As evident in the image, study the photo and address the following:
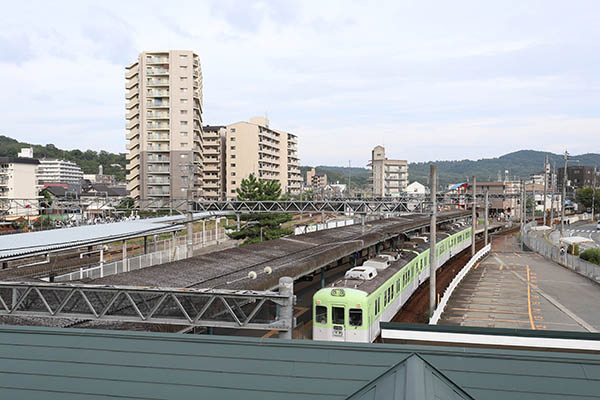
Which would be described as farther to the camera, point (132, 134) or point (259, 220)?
point (132, 134)

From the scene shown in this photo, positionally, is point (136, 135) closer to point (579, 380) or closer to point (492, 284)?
point (492, 284)

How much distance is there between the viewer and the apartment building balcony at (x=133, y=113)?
60406 mm

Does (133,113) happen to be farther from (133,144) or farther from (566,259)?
(566,259)

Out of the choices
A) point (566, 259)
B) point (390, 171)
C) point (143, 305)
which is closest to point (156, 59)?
point (566, 259)

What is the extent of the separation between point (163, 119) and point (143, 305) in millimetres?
51750

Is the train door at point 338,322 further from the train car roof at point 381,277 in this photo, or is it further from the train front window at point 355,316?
the train car roof at point 381,277

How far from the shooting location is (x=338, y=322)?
14.6m

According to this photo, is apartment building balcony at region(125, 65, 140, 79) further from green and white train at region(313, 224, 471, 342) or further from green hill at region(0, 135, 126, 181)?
green hill at region(0, 135, 126, 181)

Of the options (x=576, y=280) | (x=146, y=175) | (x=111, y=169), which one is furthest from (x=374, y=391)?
(x=111, y=169)

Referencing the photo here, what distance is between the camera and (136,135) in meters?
60.6

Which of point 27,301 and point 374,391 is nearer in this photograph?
point 374,391

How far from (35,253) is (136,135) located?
46.6 m

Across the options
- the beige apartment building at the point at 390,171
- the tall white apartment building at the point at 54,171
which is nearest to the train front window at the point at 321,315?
the beige apartment building at the point at 390,171

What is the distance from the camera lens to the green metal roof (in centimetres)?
496
